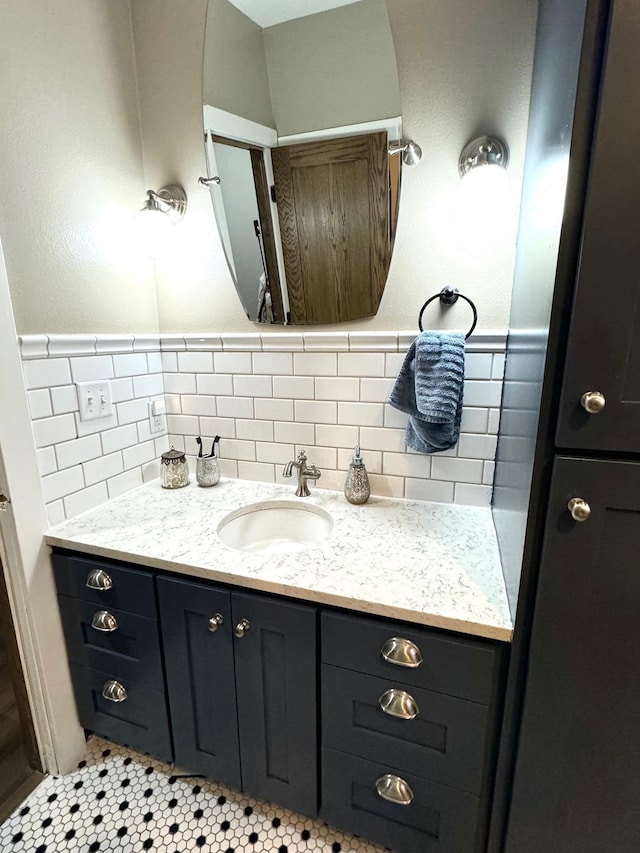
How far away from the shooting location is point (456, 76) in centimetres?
109

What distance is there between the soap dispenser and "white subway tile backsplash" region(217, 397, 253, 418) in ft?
1.41

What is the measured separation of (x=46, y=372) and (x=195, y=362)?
1.61ft

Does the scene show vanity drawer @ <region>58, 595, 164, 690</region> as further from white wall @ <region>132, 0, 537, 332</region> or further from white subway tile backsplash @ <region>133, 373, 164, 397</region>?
white wall @ <region>132, 0, 537, 332</region>

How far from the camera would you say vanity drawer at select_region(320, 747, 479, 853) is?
936 millimetres

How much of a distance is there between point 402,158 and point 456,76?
0.74ft

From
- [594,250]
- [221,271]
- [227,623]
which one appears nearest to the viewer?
[594,250]

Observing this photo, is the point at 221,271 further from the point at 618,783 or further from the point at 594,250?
the point at 618,783

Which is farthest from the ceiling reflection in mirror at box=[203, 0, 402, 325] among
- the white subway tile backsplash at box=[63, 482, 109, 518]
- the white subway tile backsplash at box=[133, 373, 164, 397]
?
the white subway tile backsplash at box=[63, 482, 109, 518]

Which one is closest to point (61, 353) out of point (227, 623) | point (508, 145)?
point (227, 623)

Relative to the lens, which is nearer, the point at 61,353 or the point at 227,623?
the point at 227,623

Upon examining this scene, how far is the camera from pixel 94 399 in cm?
129

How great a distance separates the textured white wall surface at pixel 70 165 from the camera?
104 centimetres

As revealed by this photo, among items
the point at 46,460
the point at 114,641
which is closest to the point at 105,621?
the point at 114,641

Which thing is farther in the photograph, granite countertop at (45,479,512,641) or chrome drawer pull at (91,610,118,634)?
chrome drawer pull at (91,610,118,634)
